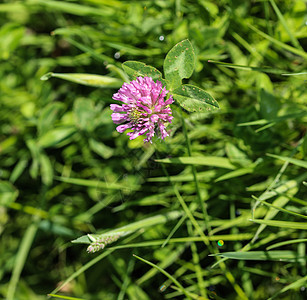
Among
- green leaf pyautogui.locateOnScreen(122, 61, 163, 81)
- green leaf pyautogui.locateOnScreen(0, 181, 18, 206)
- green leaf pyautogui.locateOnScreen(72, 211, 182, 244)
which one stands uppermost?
green leaf pyautogui.locateOnScreen(122, 61, 163, 81)

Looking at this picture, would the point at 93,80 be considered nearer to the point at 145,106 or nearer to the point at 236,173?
the point at 145,106

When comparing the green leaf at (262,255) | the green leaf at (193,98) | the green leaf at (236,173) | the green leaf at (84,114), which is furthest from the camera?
the green leaf at (84,114)

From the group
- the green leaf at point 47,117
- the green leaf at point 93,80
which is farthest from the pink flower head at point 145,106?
the green leaf at point 47,117

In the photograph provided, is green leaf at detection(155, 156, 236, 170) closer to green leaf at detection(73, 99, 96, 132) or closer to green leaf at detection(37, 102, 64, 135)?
green leaf at detection(73, 99, 96, 132)

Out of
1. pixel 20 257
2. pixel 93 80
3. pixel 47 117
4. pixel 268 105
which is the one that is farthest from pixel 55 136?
pixel 268 105

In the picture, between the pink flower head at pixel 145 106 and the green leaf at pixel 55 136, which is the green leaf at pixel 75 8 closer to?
the green leaf at pixel 55 136

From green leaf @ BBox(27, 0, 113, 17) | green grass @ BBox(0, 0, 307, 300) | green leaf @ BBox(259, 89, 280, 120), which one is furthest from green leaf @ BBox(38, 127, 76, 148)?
green leaf @ BBox(259, 89, 280, 120)
